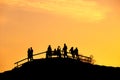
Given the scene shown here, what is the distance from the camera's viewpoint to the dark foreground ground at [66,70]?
37.3 metres

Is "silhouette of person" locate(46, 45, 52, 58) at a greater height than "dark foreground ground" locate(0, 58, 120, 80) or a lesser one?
greater

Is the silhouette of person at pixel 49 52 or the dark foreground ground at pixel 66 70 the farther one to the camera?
the dark foreground ground at pixel 66 70

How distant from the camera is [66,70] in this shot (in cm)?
3806

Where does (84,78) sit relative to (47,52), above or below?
below

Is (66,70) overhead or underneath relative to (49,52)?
underneath

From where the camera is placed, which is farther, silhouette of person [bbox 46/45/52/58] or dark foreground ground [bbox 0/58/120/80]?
dark foreground ground [bbox 0/58/120/80]

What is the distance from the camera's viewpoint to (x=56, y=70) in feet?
126

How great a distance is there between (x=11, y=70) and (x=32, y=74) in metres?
3.08

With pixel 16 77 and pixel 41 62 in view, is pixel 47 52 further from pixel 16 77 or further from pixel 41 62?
pixel 16 77

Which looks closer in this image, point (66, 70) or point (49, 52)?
point (49, 52)

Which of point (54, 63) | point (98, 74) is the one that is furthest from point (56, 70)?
point (98, 74)

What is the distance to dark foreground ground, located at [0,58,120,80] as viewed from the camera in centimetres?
3728

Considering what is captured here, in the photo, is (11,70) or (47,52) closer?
(47,52)

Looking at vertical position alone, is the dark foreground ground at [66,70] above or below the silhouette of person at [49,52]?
below
